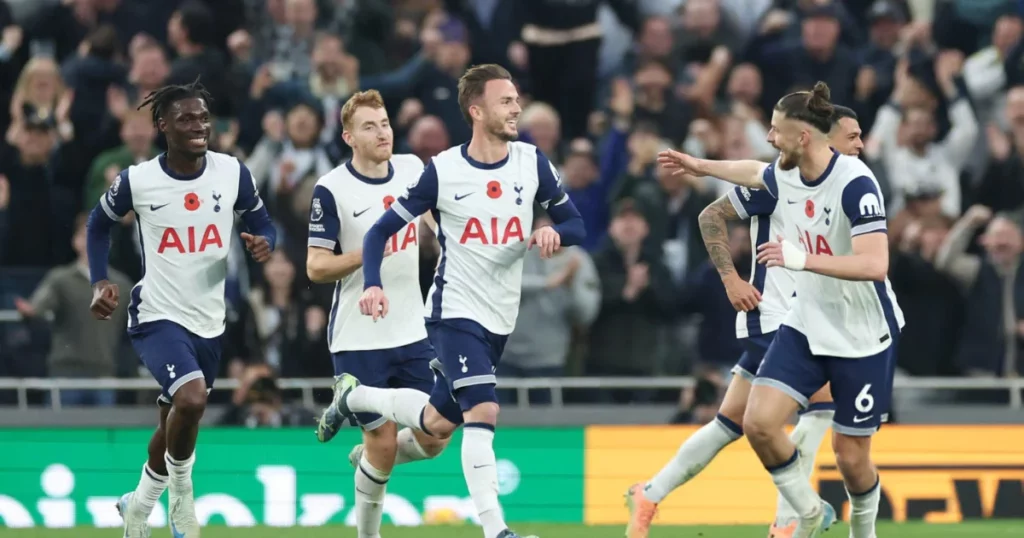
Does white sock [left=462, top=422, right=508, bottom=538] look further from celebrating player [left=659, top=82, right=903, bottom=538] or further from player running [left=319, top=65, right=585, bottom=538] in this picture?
celebrating player [left=659, top=82, right=903, bottom=538]

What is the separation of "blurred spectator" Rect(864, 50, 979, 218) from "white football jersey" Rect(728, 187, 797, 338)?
193 inches

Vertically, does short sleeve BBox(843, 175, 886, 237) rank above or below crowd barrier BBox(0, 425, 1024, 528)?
above

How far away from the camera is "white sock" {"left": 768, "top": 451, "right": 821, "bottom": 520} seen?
31.7 ft

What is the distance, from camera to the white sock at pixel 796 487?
9.66 meters

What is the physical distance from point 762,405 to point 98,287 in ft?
12.7

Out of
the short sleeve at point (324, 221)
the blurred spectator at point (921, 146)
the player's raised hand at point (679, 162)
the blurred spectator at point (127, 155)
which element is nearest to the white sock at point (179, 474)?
the short sleeve at point (324, 221)

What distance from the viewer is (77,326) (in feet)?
49.0

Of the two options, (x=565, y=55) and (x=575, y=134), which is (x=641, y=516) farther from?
(x=565, y=55)

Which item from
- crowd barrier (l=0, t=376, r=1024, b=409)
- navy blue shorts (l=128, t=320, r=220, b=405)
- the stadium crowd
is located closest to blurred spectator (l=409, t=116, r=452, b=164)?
the stadium crowd

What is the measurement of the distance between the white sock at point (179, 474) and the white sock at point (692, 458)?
A: 2.58 metres

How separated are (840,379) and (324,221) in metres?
3.12

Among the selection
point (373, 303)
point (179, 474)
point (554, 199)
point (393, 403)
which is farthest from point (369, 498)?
point (554, 199)

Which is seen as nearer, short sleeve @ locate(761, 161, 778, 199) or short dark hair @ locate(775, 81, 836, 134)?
short dark hair @ locate(775, 81, 836, 134)

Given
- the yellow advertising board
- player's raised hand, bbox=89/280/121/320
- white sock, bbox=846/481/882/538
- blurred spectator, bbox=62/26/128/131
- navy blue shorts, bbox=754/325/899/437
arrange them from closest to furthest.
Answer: navy blue shorts, bbox=754/325/899/437
white sock, bbox=846/481/882/538
player's raised hand, bbox=89/280/121/320
the yellow advertising board
blurred spectator, bbox=62/26/128/131
